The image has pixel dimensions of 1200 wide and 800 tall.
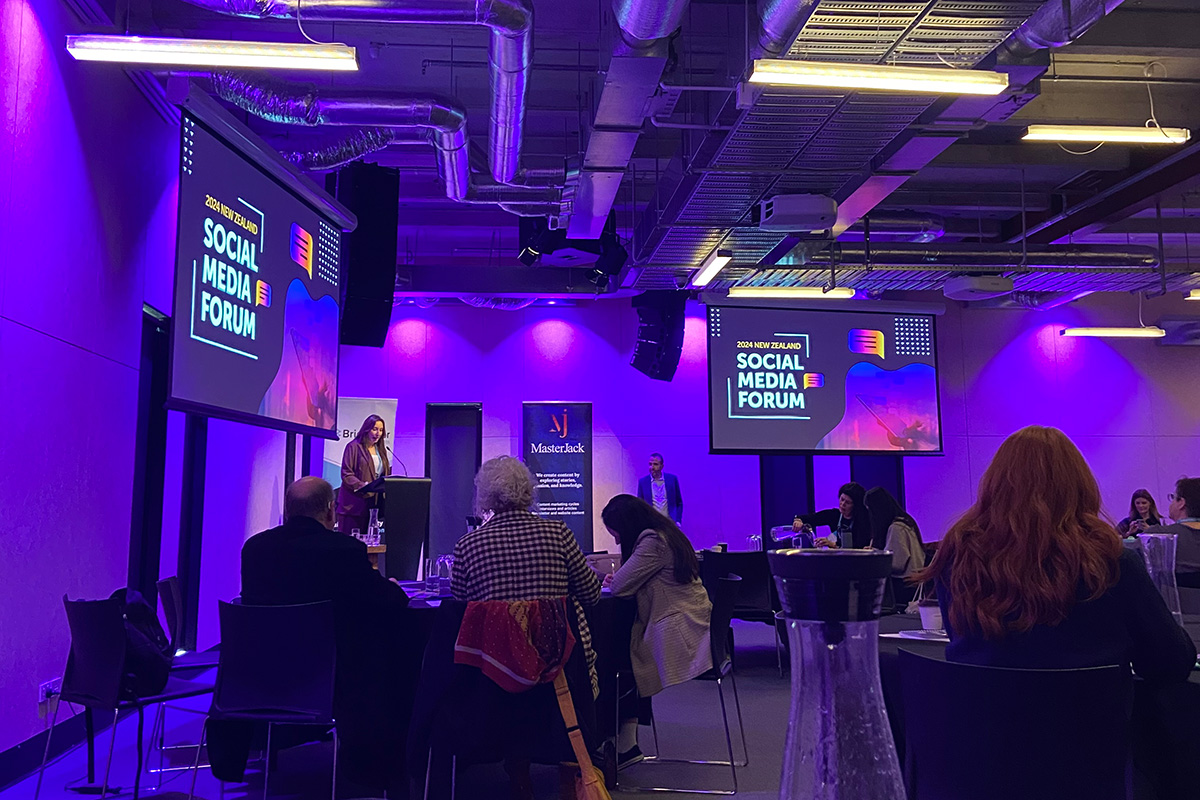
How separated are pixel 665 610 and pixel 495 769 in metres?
1.06

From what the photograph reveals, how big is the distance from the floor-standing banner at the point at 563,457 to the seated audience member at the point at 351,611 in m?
7.40

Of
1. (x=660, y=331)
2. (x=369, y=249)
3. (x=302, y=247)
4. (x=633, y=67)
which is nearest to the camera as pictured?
→ (x=633, y=67)

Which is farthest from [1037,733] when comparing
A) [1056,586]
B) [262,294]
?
[262,294]

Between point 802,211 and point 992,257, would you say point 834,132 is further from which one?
point 992,257

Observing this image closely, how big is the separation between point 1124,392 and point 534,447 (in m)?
7.53

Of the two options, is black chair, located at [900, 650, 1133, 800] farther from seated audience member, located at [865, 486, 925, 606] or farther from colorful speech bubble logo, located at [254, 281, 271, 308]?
colorful speech bubble logo, located at [254, 281, 271, 308]

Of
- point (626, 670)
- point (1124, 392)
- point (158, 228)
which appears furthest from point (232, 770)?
point (1124, 392)

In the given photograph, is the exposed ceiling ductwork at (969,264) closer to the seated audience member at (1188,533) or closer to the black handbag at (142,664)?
the seated audience member at (1188,533)

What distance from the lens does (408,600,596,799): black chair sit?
289 cm

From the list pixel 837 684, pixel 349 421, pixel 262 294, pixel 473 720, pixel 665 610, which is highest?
pixel 262 294

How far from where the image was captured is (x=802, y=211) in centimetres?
669

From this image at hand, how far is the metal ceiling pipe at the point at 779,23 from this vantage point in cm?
407

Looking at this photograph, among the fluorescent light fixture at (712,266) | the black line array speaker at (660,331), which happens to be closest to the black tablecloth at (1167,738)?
the fluorescent light fixture at (712,266)

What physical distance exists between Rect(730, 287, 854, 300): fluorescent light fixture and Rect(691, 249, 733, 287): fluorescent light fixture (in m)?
0.43
